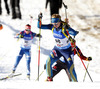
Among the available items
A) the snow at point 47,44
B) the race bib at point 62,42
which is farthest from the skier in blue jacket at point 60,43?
Answer: the snow at point 47,44

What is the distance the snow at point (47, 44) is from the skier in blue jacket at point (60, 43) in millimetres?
557

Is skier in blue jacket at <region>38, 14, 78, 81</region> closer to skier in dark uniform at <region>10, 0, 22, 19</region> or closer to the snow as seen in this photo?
the snow

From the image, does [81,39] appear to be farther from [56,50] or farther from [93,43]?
[56,50]

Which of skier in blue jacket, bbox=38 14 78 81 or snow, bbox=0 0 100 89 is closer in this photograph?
snow, bbox=0 0 100 89

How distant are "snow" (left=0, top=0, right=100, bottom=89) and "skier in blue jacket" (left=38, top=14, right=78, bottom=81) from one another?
557 millimetres

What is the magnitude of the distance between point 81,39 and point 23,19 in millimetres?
4063

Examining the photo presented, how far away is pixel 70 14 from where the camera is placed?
42.9ft

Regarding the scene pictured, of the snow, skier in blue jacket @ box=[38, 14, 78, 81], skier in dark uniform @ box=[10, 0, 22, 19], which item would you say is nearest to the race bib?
skier in blue jacket @ box=[38, 14, 78, 81]

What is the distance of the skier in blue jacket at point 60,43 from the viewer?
4.32 metres

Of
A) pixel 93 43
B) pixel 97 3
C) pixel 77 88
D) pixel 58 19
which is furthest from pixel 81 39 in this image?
pixel 97 3

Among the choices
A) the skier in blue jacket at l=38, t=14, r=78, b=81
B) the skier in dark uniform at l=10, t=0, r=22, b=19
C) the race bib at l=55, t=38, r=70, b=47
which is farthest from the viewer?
the skier in dark uniform at l=10, t=0, r=22, b=19

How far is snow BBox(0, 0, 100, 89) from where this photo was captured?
3.78 meters

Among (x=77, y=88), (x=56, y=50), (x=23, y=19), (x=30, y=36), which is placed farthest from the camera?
(x=23, y=19)

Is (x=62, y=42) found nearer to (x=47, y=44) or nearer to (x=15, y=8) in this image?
(x=47, y=44)
